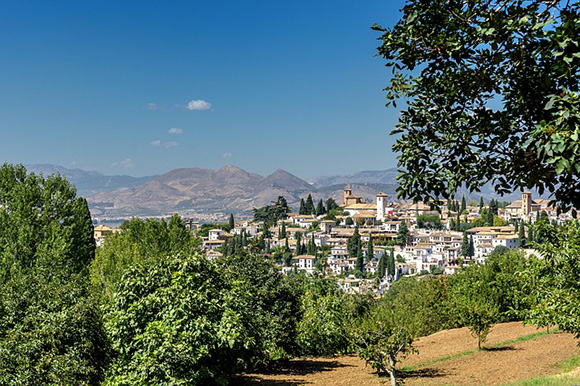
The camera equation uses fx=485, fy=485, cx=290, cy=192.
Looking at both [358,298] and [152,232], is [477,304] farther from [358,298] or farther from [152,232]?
[152,232]

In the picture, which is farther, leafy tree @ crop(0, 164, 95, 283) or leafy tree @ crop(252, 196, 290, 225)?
leafy tree @ crop(252, 196, 290, 225)

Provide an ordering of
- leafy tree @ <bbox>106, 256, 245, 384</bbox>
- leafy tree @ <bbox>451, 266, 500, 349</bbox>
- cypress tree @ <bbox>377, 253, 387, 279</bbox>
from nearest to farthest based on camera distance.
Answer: leafy tree @ <bbox>106, 256, 245, 384</bbox>
leafy tree @ <bbox>451, 266, 500, 349</bbox>
cypress tree @ <bbox>377, 253, 387, 279</bbox>

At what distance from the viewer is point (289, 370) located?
69.6 ft

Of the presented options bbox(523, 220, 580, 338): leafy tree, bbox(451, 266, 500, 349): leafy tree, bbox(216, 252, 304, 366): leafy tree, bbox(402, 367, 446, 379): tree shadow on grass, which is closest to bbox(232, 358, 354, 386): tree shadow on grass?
bbox(216, 252, 304, 366): leafy tree

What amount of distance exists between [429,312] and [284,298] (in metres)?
20.3

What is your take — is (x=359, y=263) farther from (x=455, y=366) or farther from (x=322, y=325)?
(x=455, y=366)

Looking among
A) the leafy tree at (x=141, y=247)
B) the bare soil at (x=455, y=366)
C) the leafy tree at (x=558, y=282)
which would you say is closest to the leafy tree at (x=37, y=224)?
the leafy tree at (x=141, y=247)

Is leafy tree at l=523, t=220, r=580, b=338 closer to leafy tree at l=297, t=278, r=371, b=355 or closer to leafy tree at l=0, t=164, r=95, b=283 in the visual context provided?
leafy tree at l=297, t=278, r=371, b=355

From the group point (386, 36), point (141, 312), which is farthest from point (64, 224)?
point (386, 36)

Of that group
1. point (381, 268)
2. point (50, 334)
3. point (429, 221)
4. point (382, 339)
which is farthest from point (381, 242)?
point (50, 334)

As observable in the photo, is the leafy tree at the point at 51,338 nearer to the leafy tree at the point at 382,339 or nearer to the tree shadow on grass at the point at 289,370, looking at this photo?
the tree shadow on grass at the point at 289,370

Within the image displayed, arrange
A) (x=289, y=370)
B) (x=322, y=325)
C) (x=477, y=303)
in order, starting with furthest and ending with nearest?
(x=322, y=325) → (x=477, y=303) → (x=289, y=370)

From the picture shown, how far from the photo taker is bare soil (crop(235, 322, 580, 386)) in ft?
55.5

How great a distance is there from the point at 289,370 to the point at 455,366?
6.93m
